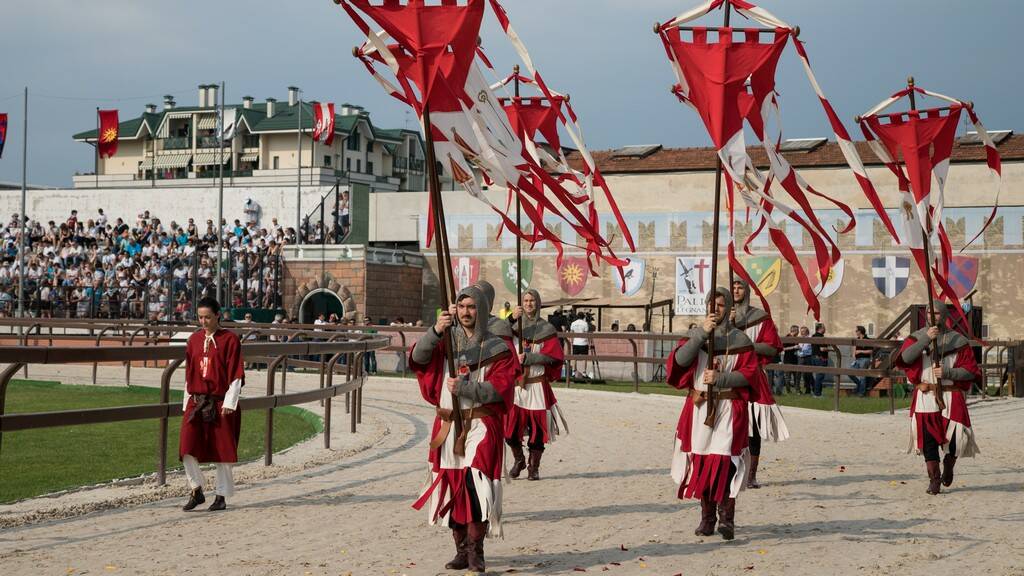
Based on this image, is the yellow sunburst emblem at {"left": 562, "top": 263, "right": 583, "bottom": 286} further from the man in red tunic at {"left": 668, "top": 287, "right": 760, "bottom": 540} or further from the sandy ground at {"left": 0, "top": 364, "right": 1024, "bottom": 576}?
the man in red tunic at {"left": 668, "top": 287, "right": 760, "bottom": 540}

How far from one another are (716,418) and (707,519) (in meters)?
0.76

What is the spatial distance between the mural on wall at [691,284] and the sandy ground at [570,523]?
2800 centimetres

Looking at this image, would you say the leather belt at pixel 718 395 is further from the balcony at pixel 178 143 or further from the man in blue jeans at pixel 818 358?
the balcony at pixel 178 143

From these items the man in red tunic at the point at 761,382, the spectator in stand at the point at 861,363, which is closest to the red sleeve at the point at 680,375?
the man in red tunic at the point at 761,382

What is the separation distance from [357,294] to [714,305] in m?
36.2

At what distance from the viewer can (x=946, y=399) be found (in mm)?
12094

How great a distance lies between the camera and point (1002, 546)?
867 centimetres

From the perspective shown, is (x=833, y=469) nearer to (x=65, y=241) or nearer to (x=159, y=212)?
(x=65, y=241)

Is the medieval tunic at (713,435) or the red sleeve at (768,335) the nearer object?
the medieval tunic at (713,435)

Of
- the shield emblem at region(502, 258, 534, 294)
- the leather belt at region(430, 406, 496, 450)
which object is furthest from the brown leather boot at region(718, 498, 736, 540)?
the shield emblem at region(502, 258, 534, 294)

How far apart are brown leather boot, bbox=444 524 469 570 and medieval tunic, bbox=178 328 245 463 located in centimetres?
277

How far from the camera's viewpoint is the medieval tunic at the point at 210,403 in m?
9.82

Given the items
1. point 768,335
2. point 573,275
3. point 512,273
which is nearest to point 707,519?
point 768,335

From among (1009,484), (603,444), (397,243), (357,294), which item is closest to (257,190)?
(397,243)
